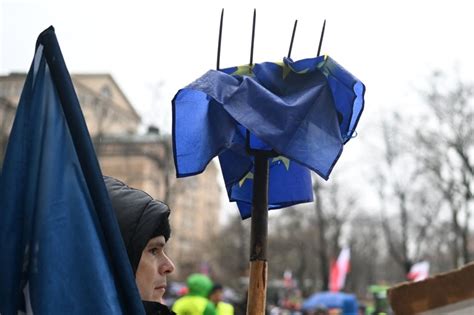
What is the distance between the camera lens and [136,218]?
186 cm

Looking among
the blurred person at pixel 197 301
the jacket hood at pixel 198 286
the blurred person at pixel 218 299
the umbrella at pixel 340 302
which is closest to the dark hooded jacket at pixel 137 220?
the blurred person at pixel 197 301

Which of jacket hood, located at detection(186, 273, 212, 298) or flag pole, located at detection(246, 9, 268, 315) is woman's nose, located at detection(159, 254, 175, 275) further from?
jacket hood, located at detection(186, 273, 212, 298)

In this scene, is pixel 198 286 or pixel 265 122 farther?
pixel 198 286

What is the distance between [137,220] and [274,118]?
0.55m

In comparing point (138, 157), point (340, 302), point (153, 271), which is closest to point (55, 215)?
point (153, 271)

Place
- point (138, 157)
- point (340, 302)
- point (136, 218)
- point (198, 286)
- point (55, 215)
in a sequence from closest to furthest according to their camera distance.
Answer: point (55, 215), point (136, 218), point (198, 286), point (340, 302), point (138, 157)

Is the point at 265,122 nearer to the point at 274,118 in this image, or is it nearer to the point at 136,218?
the point at 274,118

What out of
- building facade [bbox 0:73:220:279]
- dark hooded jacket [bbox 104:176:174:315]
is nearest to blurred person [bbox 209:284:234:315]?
building facade [bbox 0:73:220:279]

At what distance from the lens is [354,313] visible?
602 inches

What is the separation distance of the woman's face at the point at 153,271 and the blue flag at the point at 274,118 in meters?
0.38

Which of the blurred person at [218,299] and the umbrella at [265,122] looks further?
the blurred person at [218,299]

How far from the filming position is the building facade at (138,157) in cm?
2122

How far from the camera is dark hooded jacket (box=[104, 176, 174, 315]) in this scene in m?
1.85

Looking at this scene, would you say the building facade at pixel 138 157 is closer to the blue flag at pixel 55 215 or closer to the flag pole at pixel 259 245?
the blue flag at pixel 55 215
